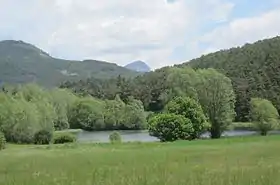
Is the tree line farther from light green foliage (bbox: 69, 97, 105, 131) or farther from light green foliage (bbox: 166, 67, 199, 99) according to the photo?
light green foliage (bbox: 166, 67, 199, 99)

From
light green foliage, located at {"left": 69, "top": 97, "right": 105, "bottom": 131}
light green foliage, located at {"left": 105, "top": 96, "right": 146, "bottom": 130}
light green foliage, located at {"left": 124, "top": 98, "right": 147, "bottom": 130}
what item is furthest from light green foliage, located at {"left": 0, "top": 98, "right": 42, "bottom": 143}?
light green foliage, located at {"left": 69, "top": 97, "right": 105, "bottom": 131}

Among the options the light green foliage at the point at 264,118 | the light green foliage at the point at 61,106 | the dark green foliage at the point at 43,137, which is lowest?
the dark green foliage at the point at 43,137

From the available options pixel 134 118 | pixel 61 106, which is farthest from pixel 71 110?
pixel 134 118

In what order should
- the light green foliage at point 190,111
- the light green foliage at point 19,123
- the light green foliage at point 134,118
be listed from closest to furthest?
1. the light green foliage at point 190,111
2. the light green foliage at point 19,123
3. the light green foliage at point 134,118

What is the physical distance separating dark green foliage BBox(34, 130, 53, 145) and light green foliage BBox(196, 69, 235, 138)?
28065 millimetres

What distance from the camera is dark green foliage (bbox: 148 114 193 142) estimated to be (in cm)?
7056

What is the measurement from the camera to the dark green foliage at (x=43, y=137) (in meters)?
93.8

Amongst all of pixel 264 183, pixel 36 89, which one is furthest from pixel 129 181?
pixel 36 89

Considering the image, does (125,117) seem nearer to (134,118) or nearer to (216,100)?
(134,118)

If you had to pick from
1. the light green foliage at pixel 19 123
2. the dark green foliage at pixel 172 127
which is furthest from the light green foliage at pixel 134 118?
the dark green foliage at pixel 172 127

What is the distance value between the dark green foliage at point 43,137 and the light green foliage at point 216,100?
92.1 feet

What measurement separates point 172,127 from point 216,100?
69.6 ft

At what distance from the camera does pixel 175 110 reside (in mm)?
73938

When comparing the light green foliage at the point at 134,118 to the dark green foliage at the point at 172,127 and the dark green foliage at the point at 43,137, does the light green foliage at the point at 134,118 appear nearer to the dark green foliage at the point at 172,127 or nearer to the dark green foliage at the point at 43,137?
the dark green foliage at the point at 43,137
